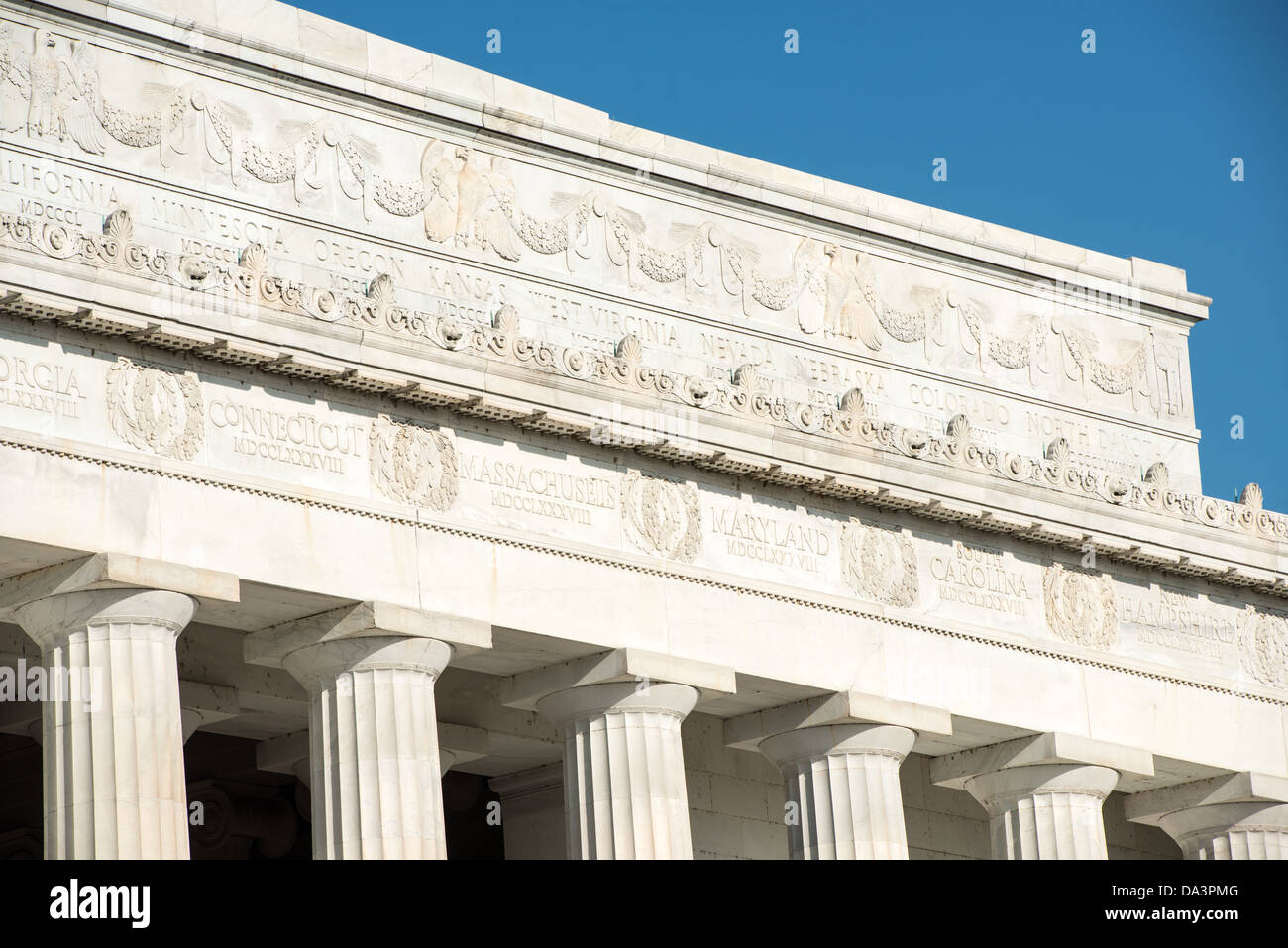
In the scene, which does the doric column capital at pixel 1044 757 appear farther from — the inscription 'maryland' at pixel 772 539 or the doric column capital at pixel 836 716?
the inscription 'maryland' at pixel 772 539

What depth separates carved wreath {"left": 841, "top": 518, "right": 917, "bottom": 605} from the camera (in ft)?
153

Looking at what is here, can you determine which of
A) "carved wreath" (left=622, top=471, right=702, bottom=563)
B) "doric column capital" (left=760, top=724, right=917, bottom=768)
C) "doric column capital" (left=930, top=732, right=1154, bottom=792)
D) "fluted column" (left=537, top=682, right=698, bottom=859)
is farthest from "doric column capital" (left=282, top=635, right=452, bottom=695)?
"doric column capital" (left=930, top=732, right=1154, bottom=792)

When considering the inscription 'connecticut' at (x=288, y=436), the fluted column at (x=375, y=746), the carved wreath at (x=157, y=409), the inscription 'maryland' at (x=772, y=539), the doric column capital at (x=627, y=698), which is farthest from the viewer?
the inscription 'maryland' at (x=772, y=539)

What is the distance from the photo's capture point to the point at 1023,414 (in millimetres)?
53031

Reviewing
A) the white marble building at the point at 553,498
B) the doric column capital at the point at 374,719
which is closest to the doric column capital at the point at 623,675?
the white marble building at the point at 553,498

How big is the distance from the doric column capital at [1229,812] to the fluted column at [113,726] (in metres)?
21.9

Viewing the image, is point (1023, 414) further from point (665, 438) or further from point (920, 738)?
point (665, 438)

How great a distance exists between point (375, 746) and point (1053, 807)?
14.7 meters

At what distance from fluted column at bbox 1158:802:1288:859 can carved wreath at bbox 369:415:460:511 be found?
1838 cm

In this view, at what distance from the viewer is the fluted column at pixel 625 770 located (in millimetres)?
43500

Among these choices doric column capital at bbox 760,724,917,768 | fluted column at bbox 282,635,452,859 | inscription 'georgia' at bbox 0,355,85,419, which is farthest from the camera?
doric column capital at bbox 760,724,917,768

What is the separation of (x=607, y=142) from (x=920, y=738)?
38.7ft

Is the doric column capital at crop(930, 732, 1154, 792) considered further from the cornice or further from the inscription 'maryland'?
the inscription 'maryland'
